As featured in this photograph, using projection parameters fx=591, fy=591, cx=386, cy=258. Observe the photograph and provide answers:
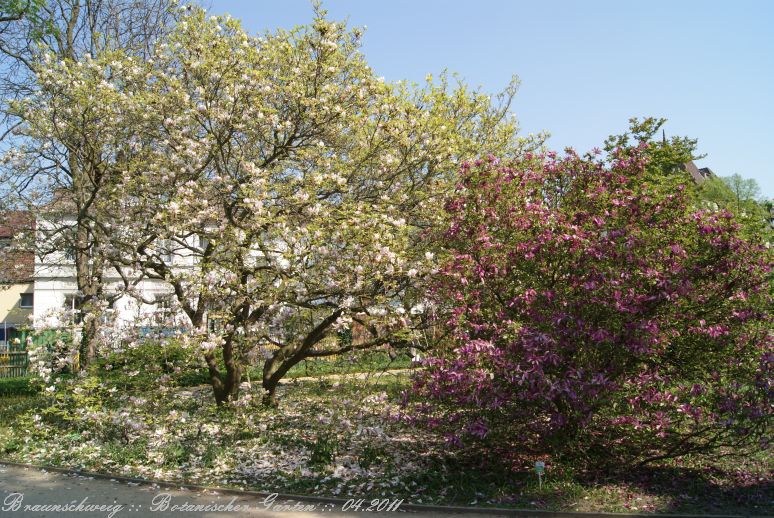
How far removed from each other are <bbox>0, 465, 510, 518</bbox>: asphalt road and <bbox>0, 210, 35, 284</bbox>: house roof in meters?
7.10

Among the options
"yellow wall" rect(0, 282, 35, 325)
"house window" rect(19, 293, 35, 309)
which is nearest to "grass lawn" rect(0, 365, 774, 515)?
"yellow wall" rect(0, 282, 35, 325)

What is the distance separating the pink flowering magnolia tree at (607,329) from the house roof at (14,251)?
10.2 metres

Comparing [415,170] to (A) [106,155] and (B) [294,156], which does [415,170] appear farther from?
(A) [106,155]

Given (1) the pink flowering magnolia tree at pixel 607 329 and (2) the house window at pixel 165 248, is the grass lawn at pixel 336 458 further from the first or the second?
(2) the house window at pixel 165 248

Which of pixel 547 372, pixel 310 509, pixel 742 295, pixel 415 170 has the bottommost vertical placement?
pixel 310 509

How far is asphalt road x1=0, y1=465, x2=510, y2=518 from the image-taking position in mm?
5676

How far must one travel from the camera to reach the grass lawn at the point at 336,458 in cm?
582

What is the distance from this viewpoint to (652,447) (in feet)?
20.9

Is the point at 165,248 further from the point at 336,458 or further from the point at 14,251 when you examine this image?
the point at 336,458

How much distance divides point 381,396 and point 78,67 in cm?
762

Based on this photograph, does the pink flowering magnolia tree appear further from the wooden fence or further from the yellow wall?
the yellow wall

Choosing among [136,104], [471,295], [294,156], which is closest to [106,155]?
[136,104]

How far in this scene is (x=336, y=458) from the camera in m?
7.08

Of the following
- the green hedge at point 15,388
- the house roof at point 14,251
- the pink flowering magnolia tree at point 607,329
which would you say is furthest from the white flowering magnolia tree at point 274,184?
the green hedge at point 15,388
